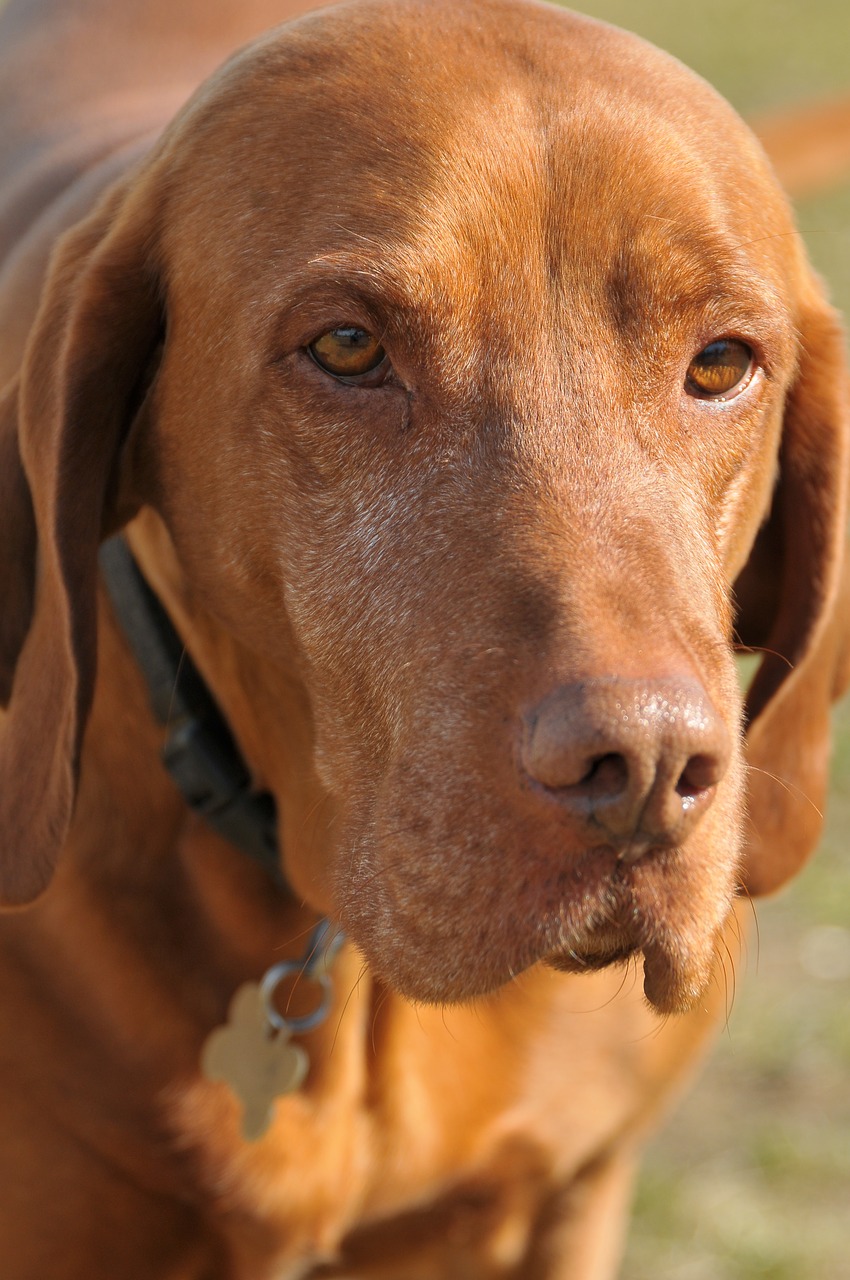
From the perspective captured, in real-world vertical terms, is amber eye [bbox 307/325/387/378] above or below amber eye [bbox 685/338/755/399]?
above

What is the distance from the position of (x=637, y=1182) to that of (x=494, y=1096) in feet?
4.48

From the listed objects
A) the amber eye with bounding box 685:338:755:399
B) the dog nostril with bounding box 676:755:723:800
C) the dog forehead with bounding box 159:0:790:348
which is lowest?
the dog nostril with bounding box 676:755:723:800

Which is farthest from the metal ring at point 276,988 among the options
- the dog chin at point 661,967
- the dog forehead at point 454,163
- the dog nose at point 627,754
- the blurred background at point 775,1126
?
the blurred background at point 775,1126

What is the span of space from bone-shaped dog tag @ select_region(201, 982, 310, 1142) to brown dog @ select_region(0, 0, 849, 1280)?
0.7 inches

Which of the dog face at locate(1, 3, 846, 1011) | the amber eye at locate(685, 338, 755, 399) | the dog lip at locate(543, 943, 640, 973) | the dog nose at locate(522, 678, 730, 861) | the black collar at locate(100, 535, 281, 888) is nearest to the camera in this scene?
the dog nose at locate(522, 678, 730, 861)

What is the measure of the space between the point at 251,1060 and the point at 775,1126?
2034 millimetres

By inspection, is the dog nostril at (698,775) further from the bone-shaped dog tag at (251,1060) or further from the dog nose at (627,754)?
the bone-shaped dog tag at (251,1060)

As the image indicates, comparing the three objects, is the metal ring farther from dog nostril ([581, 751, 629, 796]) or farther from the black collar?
dog nostril ([581, 751, 629, 796])

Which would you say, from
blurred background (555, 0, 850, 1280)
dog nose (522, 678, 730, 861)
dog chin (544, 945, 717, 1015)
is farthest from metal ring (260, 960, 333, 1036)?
blurred background (555, 0, 850, 1280)

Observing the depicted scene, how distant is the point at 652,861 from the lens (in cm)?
216

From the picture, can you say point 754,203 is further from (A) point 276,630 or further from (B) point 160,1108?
(B) point 160,1108

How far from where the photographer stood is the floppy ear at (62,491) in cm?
262

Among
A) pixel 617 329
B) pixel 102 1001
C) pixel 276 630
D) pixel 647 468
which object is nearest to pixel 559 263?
pixel 617 329

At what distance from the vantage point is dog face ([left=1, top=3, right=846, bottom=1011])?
2.14 meters
